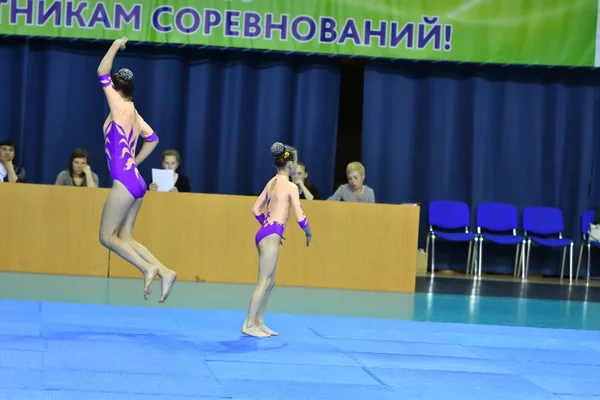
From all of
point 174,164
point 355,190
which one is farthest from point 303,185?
point 174,164

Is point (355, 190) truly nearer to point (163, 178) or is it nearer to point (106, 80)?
point (163, 178)

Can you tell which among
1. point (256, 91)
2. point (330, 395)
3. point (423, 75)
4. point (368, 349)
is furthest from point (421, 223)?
point (330, 395)

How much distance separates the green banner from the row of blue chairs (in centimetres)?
211

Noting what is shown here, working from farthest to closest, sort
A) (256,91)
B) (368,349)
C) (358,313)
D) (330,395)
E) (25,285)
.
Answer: (256,91)
(25,285)
(358,313)
(368,349)
(330,395)

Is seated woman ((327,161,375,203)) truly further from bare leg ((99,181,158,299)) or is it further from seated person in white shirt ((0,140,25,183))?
bare leg ((99,181,158,299))

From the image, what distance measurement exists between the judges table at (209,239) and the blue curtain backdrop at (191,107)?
2.68 meters

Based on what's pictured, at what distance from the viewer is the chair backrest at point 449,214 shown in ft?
43.5

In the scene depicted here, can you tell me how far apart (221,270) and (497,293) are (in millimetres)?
3374

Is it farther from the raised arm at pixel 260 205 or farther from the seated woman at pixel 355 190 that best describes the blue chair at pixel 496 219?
the raised arm at pixel 260 205

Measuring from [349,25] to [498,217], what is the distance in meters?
3.48

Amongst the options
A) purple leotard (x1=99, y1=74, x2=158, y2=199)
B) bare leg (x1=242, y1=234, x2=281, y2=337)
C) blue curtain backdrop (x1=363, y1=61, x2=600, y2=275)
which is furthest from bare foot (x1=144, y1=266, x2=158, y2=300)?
blue curtain backdrop (x1=363, y1=61, x2=600, y2=275)

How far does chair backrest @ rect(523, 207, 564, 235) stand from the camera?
44.2 feet

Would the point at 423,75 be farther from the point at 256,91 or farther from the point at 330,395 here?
the point at 330,395

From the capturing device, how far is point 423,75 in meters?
13.9
